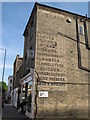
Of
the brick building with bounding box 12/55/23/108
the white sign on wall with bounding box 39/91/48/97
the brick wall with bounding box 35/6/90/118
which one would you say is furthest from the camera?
the brick building with bounding box 12/55/23/108

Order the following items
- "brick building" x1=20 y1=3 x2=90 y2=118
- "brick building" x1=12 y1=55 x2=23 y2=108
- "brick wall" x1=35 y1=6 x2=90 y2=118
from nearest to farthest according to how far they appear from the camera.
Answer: "brick building" x1=20 y1=3 x2=90 y2=118
"brick wall" x1=35 y1=6 x2=90 y2=118
"brick building" x1=12 y1=55 x2=23 y2=108

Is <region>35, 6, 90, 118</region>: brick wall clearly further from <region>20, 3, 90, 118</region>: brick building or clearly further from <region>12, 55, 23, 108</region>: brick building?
<region>12, 55, 23, 108</region>: brick building

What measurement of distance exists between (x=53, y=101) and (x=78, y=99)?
7.93 feet

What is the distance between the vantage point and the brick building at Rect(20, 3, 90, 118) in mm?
11539

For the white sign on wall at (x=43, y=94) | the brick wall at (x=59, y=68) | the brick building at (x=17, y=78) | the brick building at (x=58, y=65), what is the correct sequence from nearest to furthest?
the white sign on wall at (x=43, y=94), the brick building at (x=58, y=65), the brick wall at (x=59, y=68), the brick building at (x=17, y=78)

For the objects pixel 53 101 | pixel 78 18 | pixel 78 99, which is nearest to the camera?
pixel 53 101

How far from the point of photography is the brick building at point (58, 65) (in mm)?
11539

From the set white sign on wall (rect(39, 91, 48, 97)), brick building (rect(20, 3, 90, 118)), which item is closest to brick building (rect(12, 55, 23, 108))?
brick building (rect(20, 3, 90, 118))

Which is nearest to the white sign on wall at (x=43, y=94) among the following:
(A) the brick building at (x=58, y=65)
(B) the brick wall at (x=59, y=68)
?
(A) the brick building at (x=58, y=65)

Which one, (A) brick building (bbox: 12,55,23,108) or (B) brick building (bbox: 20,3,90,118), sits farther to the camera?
(A) brick building (bbox: 12,55,23,108)

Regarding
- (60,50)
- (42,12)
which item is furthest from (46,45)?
(42,12)

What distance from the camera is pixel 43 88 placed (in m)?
11.6

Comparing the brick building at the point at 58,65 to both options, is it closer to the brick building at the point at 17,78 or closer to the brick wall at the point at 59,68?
the brick wall at the point at 59,68

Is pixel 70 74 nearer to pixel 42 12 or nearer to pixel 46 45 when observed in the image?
pixel 46 45
